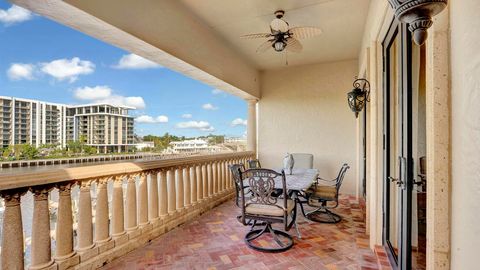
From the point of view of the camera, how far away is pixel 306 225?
11.1ft

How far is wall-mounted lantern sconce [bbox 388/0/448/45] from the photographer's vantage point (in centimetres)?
72

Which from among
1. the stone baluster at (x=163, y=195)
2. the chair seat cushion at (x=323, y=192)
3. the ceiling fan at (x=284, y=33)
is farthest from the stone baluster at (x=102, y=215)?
the chair seat cushion at (x=323, y=192)

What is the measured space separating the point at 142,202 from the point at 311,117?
4.24 metres

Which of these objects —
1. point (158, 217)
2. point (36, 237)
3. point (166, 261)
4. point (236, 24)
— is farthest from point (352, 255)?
point (236, 24)

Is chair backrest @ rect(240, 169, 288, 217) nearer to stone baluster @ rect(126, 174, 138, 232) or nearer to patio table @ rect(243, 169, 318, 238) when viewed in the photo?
patio table @ rect(243, 169, 318, 238)

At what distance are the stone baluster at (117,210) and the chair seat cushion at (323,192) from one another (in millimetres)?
2593

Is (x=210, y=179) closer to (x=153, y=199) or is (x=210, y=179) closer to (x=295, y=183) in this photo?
(x=153, y=199)

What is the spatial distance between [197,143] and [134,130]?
4.99 ft

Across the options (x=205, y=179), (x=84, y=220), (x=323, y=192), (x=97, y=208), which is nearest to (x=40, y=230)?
(x=84, y=220)

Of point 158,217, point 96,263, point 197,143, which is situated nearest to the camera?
point 96,263

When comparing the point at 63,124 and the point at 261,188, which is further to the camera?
the point at 261,188

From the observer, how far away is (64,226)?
2.07m

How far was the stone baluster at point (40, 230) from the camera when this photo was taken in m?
1.87
